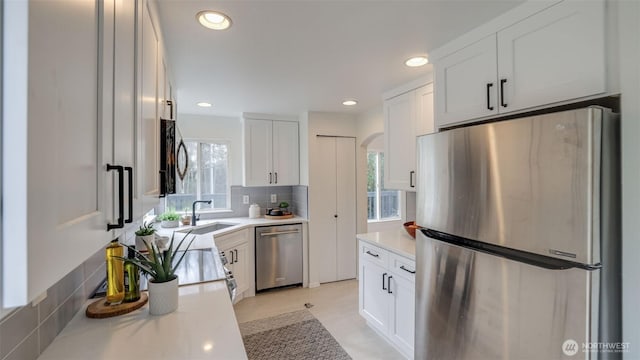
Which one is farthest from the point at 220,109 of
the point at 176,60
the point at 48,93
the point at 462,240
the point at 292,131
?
the point at 48,93

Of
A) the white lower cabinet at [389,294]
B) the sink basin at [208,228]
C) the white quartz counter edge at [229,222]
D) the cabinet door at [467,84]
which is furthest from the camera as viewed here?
the sink basin at [208,228]

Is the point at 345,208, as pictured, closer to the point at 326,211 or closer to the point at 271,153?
the point at 326,211

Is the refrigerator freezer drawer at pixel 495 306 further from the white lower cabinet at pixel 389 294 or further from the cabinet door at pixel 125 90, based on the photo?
the cabinet door at pixel 125 90

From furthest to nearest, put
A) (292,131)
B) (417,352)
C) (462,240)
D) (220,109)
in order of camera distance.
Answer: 1. (292,131)
2. (220,109)
3. (417,352)
4. (462,240)

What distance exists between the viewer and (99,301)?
1.29m

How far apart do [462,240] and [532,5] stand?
117cm

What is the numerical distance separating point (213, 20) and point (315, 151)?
236 centimetres

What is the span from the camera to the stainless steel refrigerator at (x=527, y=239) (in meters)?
1.02

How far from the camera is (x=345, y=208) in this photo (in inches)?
156

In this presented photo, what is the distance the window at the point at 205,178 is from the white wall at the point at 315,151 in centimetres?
126

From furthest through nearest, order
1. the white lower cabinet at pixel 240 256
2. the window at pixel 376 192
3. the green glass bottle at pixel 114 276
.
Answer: the window at pixel 376 192 < the white lower cabinet at pixel 240 256 < the green glass bottle at pixel 114 276

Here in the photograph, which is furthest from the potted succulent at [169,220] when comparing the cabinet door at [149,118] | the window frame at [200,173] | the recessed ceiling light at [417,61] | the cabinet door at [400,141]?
the recessed ceiling light at [417,61]

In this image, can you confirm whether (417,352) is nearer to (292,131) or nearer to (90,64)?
(90,64)

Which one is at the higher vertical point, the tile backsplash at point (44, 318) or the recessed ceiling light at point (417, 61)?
the recessed ceiling light at point (417, 61)
